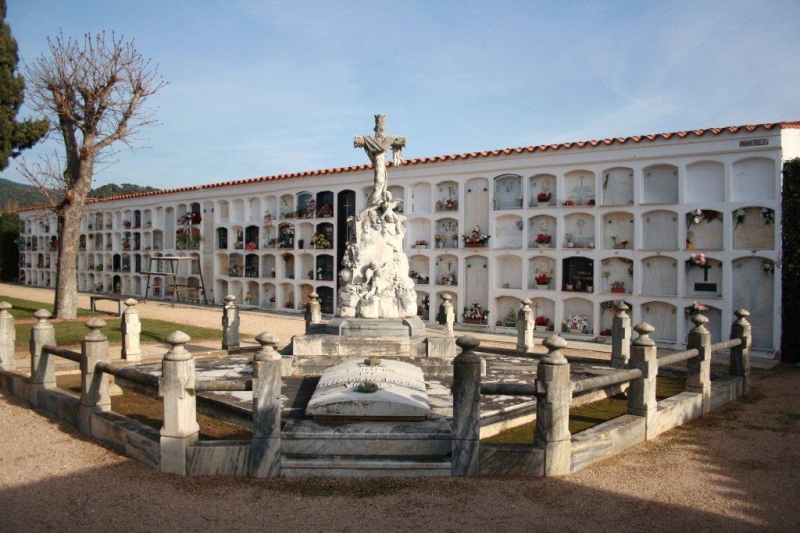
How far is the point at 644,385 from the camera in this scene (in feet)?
18.5

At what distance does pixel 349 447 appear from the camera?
15.6ft

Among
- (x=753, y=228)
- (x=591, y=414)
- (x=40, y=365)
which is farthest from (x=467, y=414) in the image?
(x=753, y=228)

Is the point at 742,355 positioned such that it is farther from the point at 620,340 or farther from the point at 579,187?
the point at 579,187

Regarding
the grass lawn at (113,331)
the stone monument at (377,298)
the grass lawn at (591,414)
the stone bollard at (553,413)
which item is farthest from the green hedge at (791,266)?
the grass lawn at (113,331)

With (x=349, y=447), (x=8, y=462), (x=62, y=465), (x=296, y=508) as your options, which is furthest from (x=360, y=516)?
(x=8, y=462)

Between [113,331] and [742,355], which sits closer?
[742,355]

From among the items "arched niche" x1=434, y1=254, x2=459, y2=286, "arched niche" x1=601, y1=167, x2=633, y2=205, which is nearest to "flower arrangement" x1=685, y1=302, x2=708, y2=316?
"arched niche" x1=601, y1=167, x2=633, y2=205

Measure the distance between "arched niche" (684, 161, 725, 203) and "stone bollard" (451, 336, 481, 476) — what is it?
935cm

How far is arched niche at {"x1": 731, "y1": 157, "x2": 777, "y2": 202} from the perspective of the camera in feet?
35.8

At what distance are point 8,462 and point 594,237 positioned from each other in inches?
452

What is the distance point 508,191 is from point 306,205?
6.96m

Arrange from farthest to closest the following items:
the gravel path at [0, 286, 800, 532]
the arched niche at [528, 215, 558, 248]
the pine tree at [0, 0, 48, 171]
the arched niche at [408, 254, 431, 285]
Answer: the pine tree at [0, 0, 48, 171] → the arched niche at [408, 254, 431, 285] → the arched niche at [528, 215, 558, 248] → the gravel path at [0, 286, 800, 532]

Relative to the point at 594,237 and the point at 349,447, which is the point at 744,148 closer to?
the point at 594,237

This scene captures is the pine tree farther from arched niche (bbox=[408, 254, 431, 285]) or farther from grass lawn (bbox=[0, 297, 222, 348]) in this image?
arched niche (bbox=[408, 254, 431, 285])
